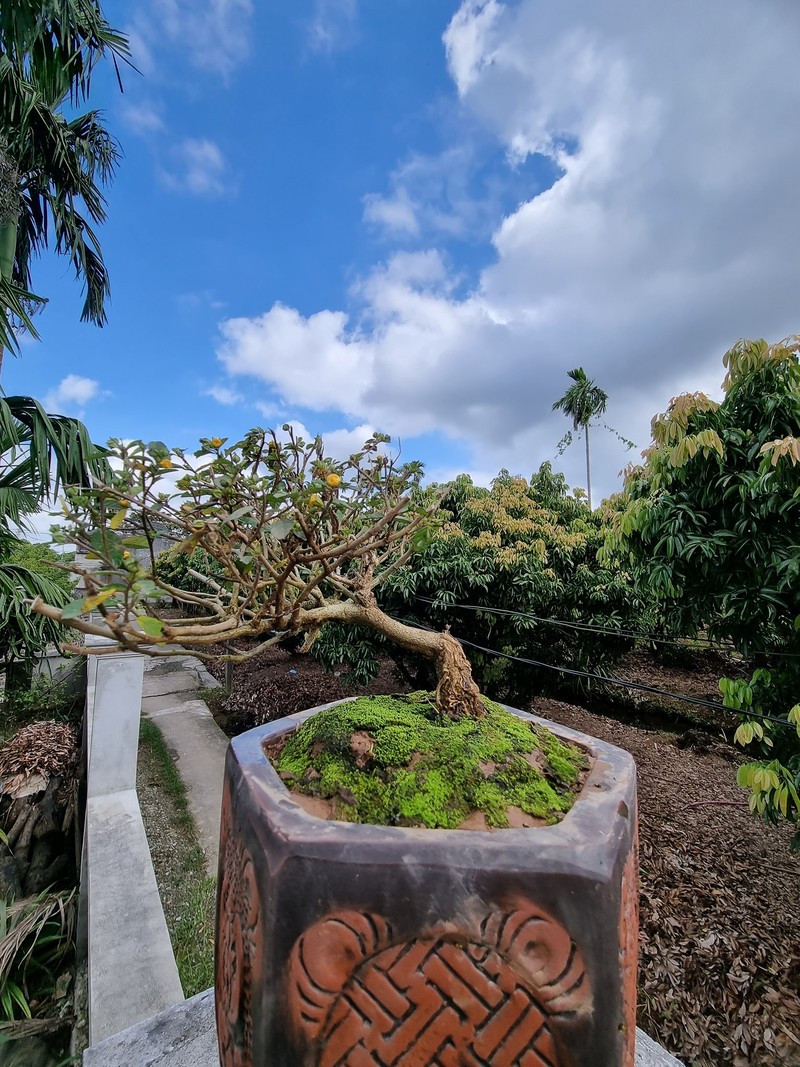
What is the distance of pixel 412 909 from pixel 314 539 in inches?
22.9

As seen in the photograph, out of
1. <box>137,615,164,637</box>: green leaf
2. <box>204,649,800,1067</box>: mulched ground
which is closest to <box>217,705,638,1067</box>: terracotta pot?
<box>137,615,164,637</box>: green leaf

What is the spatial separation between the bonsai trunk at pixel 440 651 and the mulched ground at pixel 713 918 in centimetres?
172

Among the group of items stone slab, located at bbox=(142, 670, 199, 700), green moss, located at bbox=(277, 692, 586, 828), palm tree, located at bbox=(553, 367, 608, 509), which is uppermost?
palm tree, located at bbox=(553, 367, 608, 509)

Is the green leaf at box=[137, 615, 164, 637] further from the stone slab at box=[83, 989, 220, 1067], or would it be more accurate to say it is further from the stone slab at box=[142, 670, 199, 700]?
the stone slab at box=[142, 670, 199, 700]

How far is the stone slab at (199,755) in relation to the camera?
2.86m

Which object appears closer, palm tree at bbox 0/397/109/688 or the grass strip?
the grass strip

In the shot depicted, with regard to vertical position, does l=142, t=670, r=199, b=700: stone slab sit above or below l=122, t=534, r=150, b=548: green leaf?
below

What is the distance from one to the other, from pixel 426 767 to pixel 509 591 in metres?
2.95

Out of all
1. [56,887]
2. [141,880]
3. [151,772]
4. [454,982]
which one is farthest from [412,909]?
[151,772]

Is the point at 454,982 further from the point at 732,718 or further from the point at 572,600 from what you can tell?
the point at 732,718

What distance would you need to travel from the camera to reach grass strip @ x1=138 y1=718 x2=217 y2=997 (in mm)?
1921

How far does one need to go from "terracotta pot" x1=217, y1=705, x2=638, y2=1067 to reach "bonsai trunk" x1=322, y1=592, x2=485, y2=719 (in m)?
0.44

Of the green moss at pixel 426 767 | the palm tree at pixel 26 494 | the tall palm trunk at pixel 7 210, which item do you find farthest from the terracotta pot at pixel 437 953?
the tall palm trunk at pixel 7 210

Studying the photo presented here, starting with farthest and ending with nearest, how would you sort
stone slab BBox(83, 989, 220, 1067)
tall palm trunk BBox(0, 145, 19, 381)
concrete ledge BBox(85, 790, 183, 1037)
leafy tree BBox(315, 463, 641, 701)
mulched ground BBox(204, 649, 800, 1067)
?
tall palm trunk BBox(0, 145, 19, 381)
leafy tree BBox(315, 463, 641, 701)
mulched ground BBox(204, 649, 800, 1067)
concrete ledge BBox(85, 790, 183, 1037)
stone slab BBox(83, 989, 220, 1067)
